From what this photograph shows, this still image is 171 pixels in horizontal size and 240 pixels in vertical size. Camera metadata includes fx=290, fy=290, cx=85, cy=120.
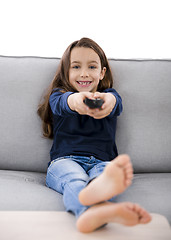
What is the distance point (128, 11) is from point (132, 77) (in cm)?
63

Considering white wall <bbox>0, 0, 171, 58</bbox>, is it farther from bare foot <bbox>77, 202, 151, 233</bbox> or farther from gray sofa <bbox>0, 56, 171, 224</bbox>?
bare foot <bbox>77, 202, 151, 233</bbox>

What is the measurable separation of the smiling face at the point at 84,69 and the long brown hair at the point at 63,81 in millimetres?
27

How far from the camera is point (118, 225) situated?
858 millimetres

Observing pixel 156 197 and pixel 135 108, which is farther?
pixel 135 108

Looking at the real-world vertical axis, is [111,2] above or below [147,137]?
above

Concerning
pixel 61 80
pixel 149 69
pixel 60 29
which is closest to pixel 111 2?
pixel 60 29

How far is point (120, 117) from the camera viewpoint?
4.81 feet

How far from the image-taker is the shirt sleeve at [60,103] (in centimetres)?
120

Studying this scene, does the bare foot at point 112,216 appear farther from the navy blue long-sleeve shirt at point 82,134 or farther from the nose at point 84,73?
the nose at point 84,73

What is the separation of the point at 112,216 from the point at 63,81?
2.71 ft

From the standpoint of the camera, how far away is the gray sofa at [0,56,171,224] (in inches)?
56.3

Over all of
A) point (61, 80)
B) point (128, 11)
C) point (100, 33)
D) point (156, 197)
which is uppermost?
point (128, 11)

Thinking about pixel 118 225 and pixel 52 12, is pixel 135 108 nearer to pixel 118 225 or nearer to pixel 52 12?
pixel 118 225

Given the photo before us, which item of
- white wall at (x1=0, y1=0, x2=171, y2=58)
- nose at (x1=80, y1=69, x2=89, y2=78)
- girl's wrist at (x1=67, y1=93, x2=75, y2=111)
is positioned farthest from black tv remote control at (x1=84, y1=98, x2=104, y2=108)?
white wall at (x1=0, y1=0, x2=171, y2=58)
